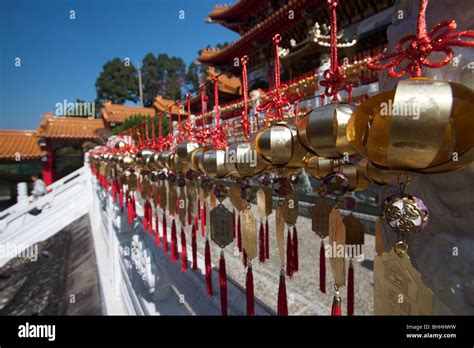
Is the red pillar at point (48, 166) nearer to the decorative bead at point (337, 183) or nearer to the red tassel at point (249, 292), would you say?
the red tassel at point (249, 292)

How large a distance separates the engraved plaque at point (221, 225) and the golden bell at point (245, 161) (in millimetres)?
260

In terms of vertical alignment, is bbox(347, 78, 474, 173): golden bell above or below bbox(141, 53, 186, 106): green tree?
below

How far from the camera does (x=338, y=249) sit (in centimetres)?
91

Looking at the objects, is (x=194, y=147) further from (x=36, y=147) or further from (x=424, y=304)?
(x=36, y=147)

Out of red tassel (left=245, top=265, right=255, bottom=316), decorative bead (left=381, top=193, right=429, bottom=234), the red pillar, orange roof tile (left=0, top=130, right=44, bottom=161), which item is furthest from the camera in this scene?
the red pillar

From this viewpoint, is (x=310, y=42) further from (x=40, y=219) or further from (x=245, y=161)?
(x=40, y=219)

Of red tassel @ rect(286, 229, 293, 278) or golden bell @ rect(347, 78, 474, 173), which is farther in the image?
red tassel @ rect(286, 229, 293, 278)

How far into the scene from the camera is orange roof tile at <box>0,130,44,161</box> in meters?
13.0

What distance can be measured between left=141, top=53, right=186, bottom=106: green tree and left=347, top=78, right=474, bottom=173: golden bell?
145 ft

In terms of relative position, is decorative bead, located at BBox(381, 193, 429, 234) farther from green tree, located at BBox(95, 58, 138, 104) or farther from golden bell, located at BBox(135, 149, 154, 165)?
green tree, located at BBox(95, 58, 138, 104)

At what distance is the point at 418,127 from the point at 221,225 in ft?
3.21

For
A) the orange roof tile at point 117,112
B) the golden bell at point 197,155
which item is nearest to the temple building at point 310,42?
the golden bell at point 197,155

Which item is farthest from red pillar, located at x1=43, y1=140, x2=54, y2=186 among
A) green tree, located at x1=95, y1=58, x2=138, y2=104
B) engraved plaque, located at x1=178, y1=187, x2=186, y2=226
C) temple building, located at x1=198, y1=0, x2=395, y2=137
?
green tree, located at x1=95, y1=58, x2=138, y2=104
